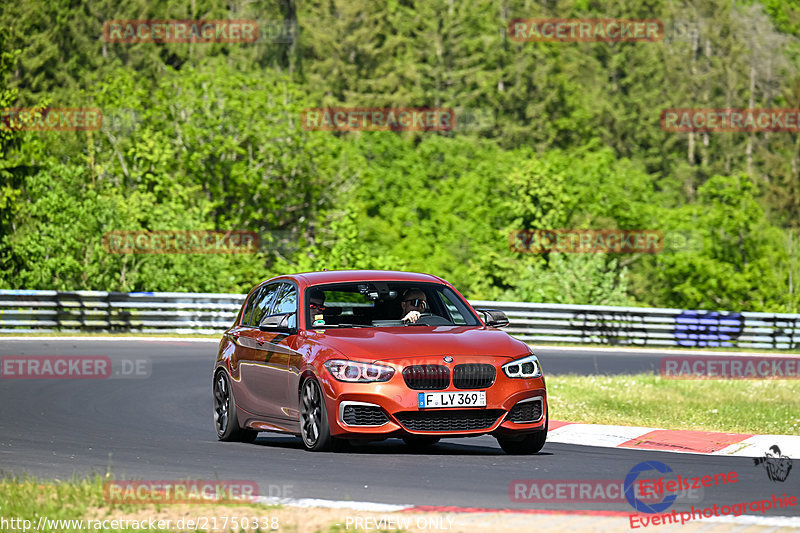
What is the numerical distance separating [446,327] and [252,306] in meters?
2.63

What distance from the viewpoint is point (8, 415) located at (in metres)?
15.8

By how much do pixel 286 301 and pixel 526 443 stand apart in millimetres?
2646

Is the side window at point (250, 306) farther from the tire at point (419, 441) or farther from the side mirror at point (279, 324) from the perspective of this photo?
the tire at point (419, 441)

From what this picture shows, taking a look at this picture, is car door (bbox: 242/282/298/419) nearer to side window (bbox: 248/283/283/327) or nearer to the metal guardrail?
side window (bbox: 248/283/283/327)

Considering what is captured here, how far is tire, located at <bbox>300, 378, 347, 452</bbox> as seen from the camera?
10.8m

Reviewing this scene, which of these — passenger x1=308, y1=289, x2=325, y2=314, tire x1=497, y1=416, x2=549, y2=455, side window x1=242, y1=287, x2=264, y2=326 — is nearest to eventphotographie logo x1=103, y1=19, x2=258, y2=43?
side window x1=242, y1=287, x2=264, y2=326

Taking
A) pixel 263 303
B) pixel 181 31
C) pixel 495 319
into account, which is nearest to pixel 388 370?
pixel 495 319

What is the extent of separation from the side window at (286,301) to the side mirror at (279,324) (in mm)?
48

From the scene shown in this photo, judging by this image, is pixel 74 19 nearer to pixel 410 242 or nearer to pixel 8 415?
pixel 410 242

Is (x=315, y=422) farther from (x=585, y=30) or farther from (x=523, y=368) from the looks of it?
(x=585, y=30)

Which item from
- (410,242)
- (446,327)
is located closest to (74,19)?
(410,242)

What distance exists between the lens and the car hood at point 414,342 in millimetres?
10695

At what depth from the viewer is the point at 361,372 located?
417 inches

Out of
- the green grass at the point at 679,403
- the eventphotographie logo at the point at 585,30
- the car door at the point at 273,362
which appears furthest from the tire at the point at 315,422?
the eventphotographie logo at the point at 585,30
